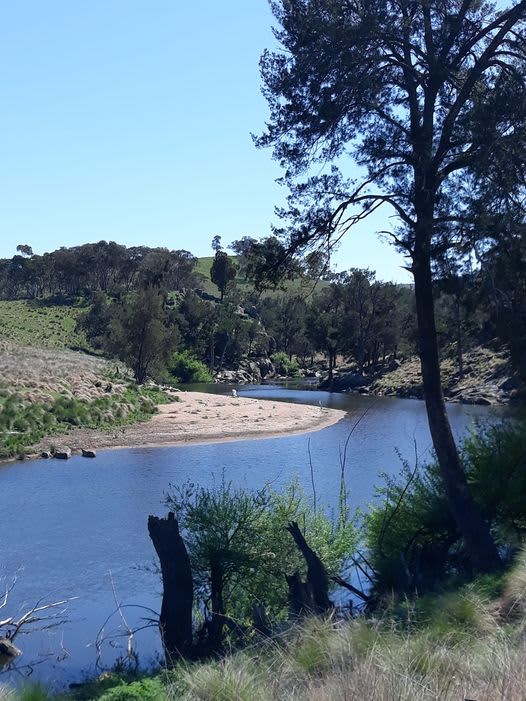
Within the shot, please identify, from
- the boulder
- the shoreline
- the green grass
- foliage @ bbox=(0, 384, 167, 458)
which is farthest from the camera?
the green grass

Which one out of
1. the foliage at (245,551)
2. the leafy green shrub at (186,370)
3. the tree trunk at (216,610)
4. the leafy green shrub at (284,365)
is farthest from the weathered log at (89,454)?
the leafy green shrub at (284,365)

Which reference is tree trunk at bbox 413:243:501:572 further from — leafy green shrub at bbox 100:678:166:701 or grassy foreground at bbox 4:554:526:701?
leafy green shrub at bbox 100:678:166:701

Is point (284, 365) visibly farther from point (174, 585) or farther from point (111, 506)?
point (174, 585)

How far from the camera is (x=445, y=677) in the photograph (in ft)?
17.4

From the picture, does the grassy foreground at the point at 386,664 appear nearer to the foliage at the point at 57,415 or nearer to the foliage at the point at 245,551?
the foliage at the point at 245,551

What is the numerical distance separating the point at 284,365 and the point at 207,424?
57029 mm

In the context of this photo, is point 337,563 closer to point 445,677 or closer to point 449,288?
point 449,288

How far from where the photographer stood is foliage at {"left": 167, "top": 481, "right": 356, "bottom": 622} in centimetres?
1281

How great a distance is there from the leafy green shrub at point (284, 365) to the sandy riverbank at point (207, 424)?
141 ft

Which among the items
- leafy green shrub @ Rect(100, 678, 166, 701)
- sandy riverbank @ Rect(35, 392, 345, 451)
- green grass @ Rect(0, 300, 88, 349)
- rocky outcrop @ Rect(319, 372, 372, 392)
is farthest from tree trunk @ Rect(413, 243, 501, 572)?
green grass @ Rect(0, 300, 88, 349)

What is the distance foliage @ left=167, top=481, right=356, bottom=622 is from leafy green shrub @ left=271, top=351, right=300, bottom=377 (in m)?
85.2

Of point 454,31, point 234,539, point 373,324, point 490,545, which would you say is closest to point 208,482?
point 234,539

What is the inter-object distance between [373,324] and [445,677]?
75134mm

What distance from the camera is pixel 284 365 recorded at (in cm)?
10038
